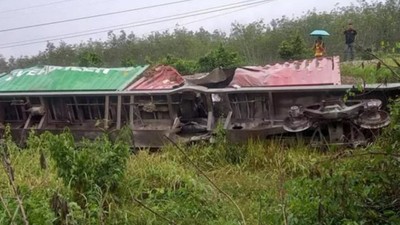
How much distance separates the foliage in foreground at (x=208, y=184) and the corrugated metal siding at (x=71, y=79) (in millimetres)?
1730

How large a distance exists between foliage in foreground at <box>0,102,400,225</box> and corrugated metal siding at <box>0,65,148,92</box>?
5.68 ft

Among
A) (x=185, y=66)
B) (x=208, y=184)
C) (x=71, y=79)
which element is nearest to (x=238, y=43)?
(x=185, y=66)

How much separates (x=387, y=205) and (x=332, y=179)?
50 cm

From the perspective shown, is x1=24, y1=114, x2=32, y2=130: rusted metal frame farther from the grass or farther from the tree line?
the tree line

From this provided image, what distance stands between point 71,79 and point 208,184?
5.12 meters

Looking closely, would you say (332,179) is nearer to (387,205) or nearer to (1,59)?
(387,205)

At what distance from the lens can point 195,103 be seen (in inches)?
347

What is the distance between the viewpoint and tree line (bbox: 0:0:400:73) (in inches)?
695

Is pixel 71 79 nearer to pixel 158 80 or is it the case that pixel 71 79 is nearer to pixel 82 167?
pixel 158 80

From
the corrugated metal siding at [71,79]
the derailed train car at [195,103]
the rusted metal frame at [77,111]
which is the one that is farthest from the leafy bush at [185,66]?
the rusted metal frame at [77,111]

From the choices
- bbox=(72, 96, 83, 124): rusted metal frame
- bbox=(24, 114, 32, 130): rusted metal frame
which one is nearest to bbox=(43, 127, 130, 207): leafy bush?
bbox=(72, 96, 83, 124): rusted metal frame

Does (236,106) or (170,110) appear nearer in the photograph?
(236,106)

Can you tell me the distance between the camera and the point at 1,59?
28.7m

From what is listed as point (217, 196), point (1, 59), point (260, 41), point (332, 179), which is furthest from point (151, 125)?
point (1, 59)
